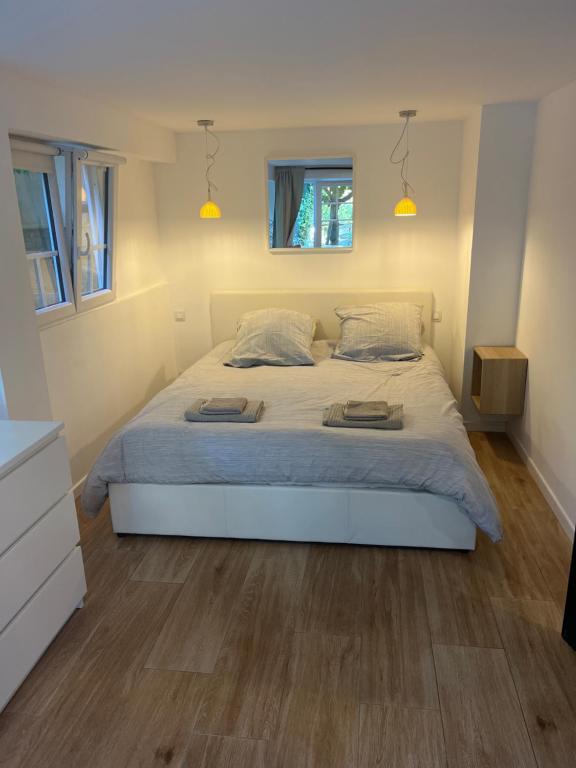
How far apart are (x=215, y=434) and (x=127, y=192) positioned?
227 centimetres

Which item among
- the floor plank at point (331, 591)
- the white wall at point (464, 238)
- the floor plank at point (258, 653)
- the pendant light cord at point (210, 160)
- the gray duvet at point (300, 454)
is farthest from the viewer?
the pendant light cord at point (210, 160)

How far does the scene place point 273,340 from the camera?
4.06 m

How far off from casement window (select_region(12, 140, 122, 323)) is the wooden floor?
5.07 ft

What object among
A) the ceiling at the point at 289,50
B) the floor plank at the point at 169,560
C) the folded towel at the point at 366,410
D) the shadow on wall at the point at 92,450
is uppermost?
the ceiling at the point at 289,50

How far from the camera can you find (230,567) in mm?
2684

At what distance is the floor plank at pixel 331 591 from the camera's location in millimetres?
2297

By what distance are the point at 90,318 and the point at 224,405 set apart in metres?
1.21

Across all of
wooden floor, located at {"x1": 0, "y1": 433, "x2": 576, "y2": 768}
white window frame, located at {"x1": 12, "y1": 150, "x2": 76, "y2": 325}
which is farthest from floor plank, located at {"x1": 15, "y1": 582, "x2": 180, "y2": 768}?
white window frame, located at {"x1": 12, "y1": 150, "x2": 76, "y2": 325}

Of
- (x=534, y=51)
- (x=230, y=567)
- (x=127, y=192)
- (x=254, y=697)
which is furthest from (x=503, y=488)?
(x=127, y=192)

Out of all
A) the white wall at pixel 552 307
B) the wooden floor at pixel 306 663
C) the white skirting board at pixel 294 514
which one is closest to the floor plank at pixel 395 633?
the wooden floor at pixel 306 663

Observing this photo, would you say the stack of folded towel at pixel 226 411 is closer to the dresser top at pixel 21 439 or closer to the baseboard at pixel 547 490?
the dresser top at pixel 21 439

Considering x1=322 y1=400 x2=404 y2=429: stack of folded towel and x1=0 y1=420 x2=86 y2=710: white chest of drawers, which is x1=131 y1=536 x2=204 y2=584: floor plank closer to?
x1=0 y1=420 x2=86 y2=710: white chest of drawers

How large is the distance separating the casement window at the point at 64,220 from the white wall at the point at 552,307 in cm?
269

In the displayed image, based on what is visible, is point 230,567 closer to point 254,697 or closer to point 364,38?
point 254,697
